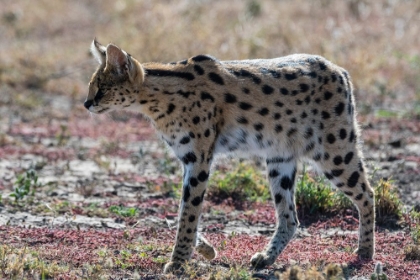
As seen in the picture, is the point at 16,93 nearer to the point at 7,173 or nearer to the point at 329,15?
the point at 7,173

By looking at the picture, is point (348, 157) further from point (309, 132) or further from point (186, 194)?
point (186, 194)

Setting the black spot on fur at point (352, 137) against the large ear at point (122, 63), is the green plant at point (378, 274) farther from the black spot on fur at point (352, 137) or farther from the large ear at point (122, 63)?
the large ear at point (122, 63)

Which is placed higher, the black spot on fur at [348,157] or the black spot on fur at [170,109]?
the black spot on fur at [170,109]

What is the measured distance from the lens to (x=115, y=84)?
7418mm

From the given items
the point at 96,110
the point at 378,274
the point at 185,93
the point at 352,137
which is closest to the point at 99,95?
the point at 96,110

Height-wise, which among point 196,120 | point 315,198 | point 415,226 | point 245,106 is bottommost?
point 415,226

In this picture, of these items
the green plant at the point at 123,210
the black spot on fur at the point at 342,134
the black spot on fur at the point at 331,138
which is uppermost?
the black spot on fur at the point at 342,134

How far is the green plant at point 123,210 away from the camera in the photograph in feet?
29.7

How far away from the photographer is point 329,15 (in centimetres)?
2123

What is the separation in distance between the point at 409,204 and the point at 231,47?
7.83m

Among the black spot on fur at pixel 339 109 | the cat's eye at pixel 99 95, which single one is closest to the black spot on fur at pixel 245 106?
the black spot on fur at pixel 339 109

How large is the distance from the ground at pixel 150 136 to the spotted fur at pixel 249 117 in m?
0.49

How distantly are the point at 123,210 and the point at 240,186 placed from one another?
149 centimetres

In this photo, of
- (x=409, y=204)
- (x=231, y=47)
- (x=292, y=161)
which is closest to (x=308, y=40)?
(x=231, y=47)
